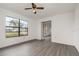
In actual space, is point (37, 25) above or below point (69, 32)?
above

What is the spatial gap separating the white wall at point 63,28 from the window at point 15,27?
209 centimetres

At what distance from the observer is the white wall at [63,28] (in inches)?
198

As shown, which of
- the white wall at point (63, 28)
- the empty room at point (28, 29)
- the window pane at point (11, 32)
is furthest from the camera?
the white wall at point (63, 28)

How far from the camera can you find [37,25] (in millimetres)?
7852

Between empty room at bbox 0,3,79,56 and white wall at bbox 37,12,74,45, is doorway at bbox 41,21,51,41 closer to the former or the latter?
empty room at bbox 0,3,79,56

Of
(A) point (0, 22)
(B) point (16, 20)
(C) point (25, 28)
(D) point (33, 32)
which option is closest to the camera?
(A) point (0, 22)

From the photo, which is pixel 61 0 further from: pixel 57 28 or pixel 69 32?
pixel 57 28

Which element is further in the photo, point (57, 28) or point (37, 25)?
A: point (37, 25)

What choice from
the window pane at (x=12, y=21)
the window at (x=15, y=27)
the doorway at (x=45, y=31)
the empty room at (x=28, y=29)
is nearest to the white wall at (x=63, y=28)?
the empty room at (x=28, y=29)

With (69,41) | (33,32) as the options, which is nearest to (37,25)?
(33,32)

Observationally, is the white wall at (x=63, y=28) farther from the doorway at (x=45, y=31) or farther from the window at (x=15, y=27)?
the window at (x=15, y=27)

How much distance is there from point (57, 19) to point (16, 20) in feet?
8.98

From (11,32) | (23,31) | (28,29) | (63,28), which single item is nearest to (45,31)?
(28,29)

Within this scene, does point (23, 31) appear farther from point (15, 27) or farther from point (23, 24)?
point (15, 27)
